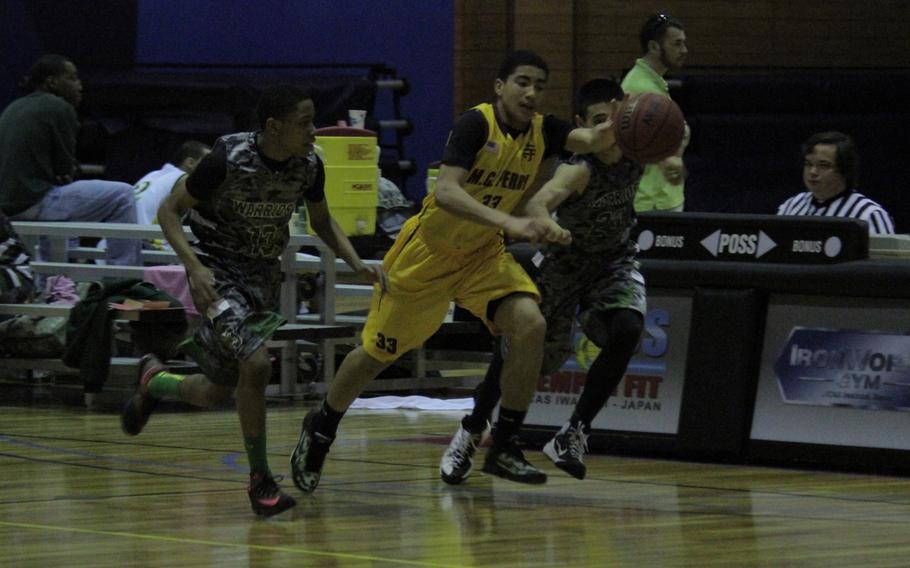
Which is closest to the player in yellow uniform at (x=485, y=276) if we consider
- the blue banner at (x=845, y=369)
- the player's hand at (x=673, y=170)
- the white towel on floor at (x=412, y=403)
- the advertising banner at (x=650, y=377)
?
the advertising banner at (x=650, y=377)

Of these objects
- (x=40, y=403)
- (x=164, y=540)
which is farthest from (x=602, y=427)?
(x=40, y=403)

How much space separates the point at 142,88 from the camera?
16.9 m

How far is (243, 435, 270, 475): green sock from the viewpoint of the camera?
635cm

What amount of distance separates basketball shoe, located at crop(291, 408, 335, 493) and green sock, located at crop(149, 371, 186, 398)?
0.61 metres

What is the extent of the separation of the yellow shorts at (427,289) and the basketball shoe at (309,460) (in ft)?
1.34

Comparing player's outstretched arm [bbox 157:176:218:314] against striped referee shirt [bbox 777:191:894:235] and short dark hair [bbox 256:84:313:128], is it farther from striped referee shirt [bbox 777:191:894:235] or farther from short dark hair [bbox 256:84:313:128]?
striped referee shirt [bbox 777:191:894:235]

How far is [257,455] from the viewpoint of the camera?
20.9 ft

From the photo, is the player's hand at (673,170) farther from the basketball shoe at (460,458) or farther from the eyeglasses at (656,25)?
the basketball shoe at (460,458)

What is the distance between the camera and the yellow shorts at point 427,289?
684 cm

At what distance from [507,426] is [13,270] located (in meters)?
4.72

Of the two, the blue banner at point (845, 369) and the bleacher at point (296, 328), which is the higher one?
the blue banner at point (845, 369)

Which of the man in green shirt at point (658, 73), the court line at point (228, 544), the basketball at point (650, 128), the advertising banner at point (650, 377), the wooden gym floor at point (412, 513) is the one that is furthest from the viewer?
the man in green shirt at point (658, 73)

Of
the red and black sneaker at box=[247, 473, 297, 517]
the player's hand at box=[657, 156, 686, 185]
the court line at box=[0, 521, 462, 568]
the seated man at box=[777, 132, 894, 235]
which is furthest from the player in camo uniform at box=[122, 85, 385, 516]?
the player's hand at box=[657, 156, 686, 185]

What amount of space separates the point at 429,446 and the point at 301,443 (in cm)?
167
